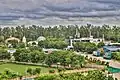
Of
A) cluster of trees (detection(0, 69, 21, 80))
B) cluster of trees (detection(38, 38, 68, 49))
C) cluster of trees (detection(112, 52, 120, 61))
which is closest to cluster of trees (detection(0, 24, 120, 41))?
cluster of trees (detection(38, 38, 68, 49))

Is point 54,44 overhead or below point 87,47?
below

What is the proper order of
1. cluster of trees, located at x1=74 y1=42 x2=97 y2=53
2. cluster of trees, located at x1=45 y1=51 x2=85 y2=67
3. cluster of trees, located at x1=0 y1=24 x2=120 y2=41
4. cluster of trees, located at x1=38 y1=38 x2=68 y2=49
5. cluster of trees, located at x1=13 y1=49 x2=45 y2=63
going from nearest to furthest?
cluster of trees, located at x1=45 y1=51 x2=85 y2=67
cluster of trees, located at x1=13 y1=49 x2=45 y2=63
cluster of trees, located at x1=74 y1=42 x2=97 y2=53
cluster of trees, located at x1=38 y1=38 x2=68 y2=49
cluster of trees, located at x1=0 y1=24 x2=120 y2=41

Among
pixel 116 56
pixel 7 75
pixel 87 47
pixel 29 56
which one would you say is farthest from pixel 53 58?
pixel 87 47

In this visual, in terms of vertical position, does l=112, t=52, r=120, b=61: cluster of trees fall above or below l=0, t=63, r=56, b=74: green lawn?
above

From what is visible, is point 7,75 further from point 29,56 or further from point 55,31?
point 55,31

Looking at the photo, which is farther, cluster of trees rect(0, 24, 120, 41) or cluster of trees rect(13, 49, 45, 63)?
cluster of trees rect(0, 24, 120, 41)

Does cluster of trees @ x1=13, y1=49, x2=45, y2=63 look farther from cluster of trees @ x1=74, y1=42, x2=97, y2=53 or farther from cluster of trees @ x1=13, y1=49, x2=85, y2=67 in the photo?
cluster of trees @ x1=74, y1=42, x2=97, y2=53

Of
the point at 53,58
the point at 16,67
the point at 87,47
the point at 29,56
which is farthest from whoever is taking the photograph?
the point at 87,47

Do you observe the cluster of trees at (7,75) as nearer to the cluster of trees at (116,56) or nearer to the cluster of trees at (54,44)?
the cluster of trees at (116,56)

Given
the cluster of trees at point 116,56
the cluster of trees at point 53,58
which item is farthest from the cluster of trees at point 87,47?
the cluster of trees at point 53,58

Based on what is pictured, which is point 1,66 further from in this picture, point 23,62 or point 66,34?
point 66,34

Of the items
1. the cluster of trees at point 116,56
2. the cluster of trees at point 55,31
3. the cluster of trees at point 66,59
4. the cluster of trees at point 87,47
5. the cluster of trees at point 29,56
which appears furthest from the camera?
the cluster of trees at point 55,31
